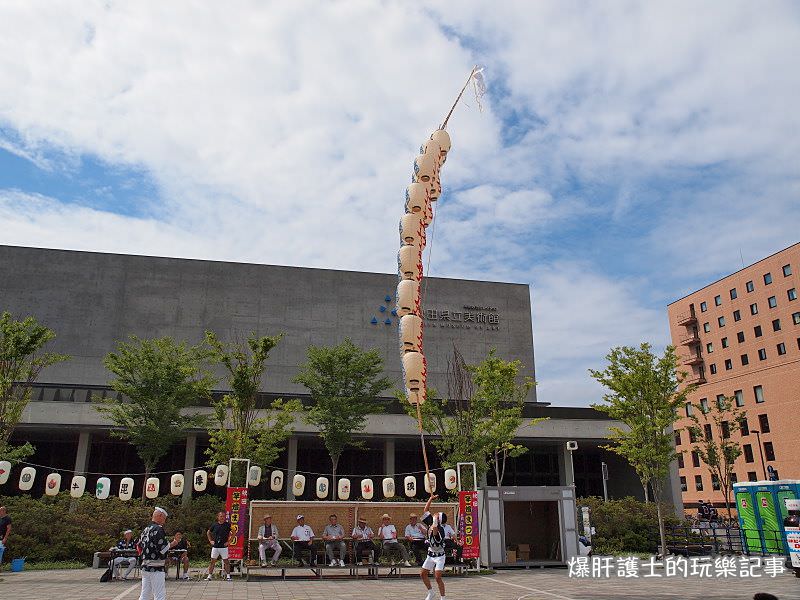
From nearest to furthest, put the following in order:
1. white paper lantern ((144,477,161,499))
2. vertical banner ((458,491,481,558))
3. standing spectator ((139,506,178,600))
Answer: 1. standing spectator ((139,506,178,600))
2. vertical banner ((458,491,481,558))
3. white paper lantern ((144,477,161,499))

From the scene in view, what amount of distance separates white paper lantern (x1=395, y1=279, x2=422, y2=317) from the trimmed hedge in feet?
46.4

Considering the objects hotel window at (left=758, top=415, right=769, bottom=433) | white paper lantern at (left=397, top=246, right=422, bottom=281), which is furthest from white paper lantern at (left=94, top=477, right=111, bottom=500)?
hotel window at (left=758, top=415, right=769, bottom=433)

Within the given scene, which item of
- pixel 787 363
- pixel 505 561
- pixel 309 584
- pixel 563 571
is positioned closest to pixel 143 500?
pixel 309 584

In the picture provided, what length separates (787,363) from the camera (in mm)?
58500

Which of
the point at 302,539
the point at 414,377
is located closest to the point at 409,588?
the point at 302,539

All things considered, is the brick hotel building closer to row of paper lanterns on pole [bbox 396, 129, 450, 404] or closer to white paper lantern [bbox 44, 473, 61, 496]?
row of paper lanterns on pole [bbox 396, 129, 450, 404]

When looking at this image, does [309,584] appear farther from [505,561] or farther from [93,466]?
[93,466]

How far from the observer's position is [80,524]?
2348cm

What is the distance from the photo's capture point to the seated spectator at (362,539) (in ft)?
64.4

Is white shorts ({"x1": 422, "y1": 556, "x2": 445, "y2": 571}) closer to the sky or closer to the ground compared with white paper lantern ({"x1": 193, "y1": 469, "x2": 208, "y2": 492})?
closer to the ground

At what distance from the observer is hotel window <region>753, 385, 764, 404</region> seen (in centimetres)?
6109

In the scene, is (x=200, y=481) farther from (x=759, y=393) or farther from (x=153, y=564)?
(x=759, y=393)

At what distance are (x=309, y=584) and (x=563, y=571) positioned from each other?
838 centimetres

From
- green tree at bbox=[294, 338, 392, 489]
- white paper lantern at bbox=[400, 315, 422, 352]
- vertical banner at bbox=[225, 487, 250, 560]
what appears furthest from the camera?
green tree at bbox=[294, 338, 392, 489]
